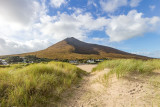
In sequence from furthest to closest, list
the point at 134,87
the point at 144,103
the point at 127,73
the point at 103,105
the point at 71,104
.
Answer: the point at 127,73
the point at 134,87
the point at 71,104
the point at 103,105
the point at 144,103

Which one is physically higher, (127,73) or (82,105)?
(127,73)

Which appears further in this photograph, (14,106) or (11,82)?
(11,82)

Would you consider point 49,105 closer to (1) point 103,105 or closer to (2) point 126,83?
(1) point 103,105

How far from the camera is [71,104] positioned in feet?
7.69

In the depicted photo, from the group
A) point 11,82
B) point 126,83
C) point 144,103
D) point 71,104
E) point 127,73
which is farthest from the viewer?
point 127,73

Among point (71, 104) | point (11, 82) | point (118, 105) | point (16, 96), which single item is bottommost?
point (71, 104)

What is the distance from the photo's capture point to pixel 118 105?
208 centimetres

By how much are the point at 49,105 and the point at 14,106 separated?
88 cm

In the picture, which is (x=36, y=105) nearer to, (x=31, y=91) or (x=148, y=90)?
(x=31, y=91)

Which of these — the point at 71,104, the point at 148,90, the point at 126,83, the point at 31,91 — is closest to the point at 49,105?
the point at 71,104

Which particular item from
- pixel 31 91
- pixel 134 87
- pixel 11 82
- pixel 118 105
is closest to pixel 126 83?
pixel 134 87

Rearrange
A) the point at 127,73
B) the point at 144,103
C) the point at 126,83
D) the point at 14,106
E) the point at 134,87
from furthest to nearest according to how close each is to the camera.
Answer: the point at 127,73
the point at 126,83
the point at 134,87
the point at 144,103
the point at 14,106

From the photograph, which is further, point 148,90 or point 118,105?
point 148,90

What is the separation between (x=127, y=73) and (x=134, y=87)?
1343 millimetres
